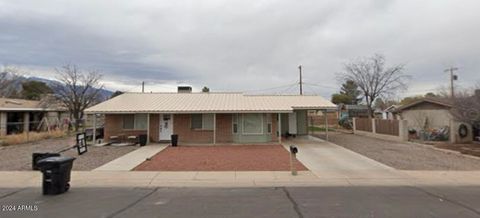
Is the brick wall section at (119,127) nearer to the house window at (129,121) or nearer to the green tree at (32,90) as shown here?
the house window at (129,121)

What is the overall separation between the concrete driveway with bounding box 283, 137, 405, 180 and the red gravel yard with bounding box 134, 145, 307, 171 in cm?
83

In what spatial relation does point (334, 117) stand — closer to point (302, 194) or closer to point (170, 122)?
point (170, 122)

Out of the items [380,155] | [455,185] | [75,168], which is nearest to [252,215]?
[455,185]

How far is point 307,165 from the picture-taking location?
14.1 meters

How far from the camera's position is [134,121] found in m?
24.0

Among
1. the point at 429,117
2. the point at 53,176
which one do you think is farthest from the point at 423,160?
the point at 429,117

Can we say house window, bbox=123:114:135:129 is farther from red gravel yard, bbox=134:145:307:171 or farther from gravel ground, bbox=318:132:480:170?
gravel ground, bbox=318:132:480:170

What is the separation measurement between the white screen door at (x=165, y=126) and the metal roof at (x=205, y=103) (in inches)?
30.6

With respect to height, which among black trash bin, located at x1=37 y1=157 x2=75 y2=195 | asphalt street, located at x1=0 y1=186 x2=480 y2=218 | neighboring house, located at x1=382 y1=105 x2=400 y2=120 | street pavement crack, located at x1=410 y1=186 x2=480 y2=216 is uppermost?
neighboring house, located at x1=382 y1=105 x2=400 y2=120

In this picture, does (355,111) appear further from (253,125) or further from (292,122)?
(253,125)

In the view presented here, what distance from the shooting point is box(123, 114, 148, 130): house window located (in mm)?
24000

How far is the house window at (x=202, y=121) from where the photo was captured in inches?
936

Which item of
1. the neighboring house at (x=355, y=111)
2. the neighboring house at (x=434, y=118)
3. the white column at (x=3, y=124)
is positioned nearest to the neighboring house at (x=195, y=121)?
the neighboring house at (x=434, y=118)

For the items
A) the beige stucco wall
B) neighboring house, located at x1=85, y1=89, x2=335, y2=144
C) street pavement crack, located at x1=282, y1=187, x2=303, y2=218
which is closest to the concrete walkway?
neighboring house, located at x1=85, y1=89, x2=335, y2=144
